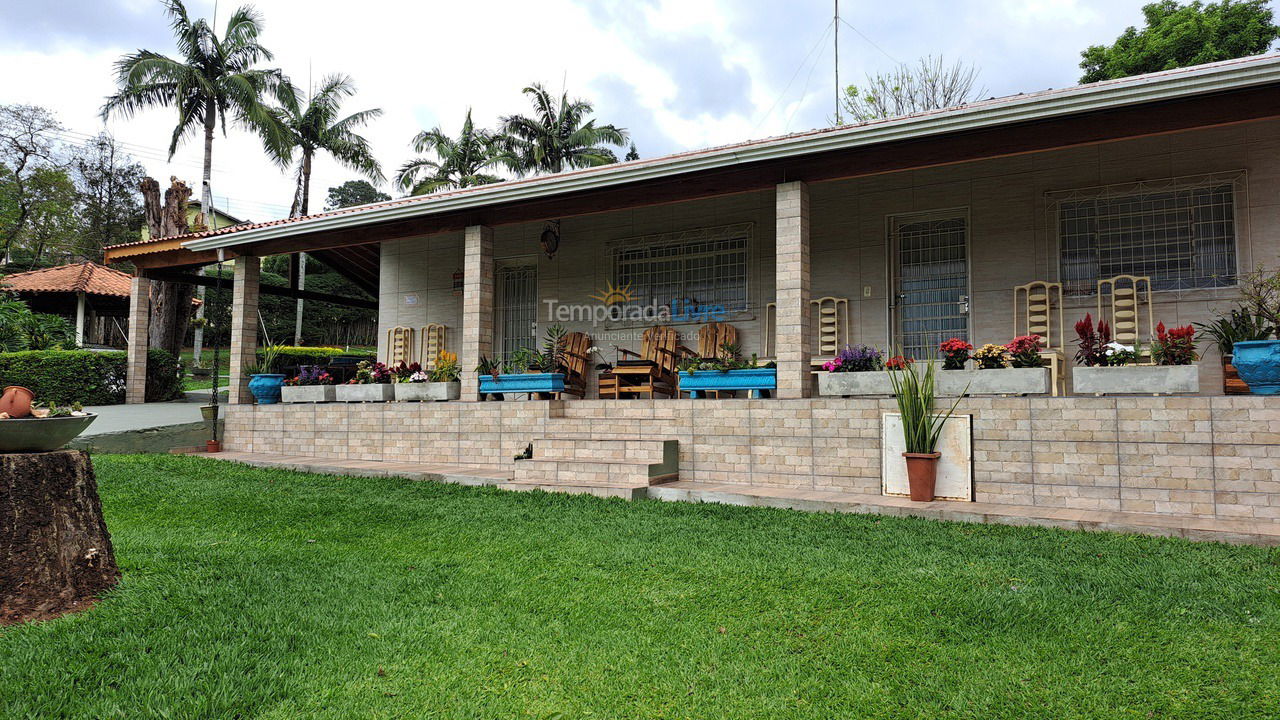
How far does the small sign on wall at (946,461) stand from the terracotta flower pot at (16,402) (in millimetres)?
5546

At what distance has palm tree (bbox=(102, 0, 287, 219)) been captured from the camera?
706 inches

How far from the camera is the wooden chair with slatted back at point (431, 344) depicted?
1145cm

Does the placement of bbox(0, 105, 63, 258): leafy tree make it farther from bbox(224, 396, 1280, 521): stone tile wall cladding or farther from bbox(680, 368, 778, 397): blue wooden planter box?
bbox(680, 368, 778, 397): blue wooden planter box

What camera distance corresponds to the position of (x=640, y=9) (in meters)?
23.1

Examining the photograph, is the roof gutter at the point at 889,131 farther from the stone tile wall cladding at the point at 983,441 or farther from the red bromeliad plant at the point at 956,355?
the stone tile wall cladding at the point at 983,441

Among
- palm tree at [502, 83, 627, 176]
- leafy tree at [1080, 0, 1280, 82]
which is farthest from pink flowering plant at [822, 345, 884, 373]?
palm tree at [502, 83, 627, 176]

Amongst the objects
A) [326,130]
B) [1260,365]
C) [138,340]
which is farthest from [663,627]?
[326,130]

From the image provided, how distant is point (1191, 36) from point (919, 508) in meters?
20.1

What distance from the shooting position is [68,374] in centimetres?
1305

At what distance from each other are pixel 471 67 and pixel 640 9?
1051 centimetres

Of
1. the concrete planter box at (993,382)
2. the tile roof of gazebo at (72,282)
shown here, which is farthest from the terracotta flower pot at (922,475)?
the tile roof of gazebo at (72,282)

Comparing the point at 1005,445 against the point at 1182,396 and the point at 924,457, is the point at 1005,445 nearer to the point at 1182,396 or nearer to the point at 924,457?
the point at 924,457

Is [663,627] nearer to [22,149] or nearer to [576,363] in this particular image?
[576,363]

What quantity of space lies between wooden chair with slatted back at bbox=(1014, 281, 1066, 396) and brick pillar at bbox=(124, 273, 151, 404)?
1370 cm
